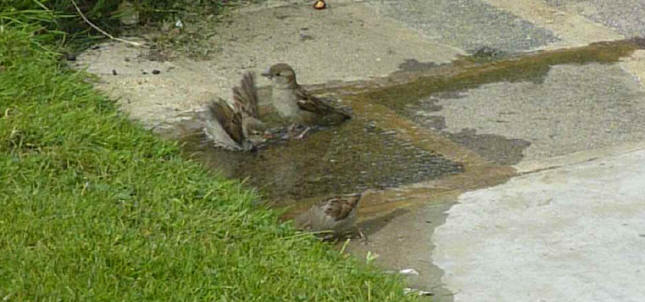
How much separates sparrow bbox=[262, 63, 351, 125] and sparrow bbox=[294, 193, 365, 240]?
1309mm

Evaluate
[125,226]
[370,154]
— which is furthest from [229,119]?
[125,226]

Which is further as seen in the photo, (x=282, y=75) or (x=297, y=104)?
(x=282, y=75)

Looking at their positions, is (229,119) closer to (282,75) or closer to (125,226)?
(282,75)

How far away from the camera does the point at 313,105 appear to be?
24.8 feet

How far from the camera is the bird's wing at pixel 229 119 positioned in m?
7.18

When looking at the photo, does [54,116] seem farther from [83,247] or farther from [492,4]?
[492,4]

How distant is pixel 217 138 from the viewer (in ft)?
23.9

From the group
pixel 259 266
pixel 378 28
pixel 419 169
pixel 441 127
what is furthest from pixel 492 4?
pixel 259 266

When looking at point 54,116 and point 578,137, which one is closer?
point 54,116

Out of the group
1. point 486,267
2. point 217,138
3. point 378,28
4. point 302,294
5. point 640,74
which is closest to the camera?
point 302,294

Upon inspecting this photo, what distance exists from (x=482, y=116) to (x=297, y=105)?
1132mm

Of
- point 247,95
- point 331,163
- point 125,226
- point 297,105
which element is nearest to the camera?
point 125,226

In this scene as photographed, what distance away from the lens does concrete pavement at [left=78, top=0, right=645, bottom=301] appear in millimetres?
5844

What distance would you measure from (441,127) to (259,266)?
2.33 m
